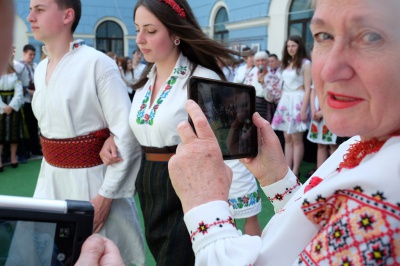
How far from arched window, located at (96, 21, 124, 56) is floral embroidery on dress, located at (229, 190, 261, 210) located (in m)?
17.0

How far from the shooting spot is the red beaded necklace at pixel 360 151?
0.86m

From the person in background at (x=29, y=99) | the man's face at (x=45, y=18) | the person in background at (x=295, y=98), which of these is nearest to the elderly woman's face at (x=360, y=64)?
the man's face at (x=45, y=18)

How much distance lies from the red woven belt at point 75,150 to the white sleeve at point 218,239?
50.8 inches

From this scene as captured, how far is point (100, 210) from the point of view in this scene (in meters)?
2.21

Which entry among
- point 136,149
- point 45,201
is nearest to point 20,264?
point 45,201

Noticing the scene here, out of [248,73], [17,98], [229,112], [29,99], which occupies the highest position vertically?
[229,112]

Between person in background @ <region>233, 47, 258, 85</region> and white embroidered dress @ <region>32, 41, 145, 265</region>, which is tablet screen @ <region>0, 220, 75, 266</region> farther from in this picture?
person in background @ <region>233, 47, 258, 85</region>

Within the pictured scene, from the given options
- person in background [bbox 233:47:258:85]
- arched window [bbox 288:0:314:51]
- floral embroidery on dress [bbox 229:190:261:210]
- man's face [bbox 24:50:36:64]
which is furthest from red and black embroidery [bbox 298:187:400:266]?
arched window [bbox 288:0:314:51]

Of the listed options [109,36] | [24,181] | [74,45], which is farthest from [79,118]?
[109,36]

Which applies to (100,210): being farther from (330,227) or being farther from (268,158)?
(330,227)

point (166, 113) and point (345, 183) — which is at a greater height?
point (345, 183)

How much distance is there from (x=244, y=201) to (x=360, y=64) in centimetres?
152

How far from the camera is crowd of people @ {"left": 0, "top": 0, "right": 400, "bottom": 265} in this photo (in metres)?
0.78

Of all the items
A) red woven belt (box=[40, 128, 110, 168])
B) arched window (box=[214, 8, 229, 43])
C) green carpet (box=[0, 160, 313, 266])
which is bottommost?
green carpet (box=[0, 160, 313, 266])
